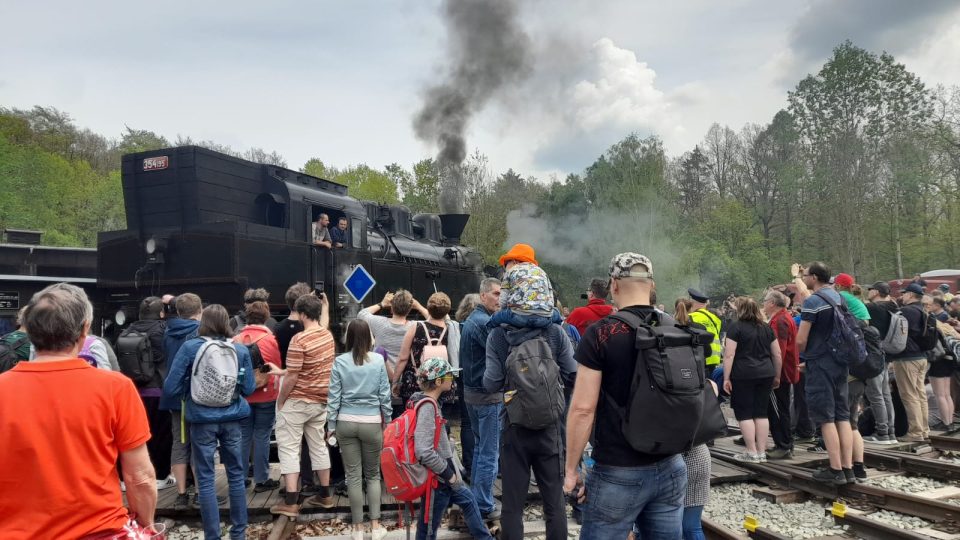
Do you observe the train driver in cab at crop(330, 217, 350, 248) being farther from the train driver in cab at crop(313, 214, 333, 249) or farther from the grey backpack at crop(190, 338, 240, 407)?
the grey backpack at crop(190, 338, 240, 407)

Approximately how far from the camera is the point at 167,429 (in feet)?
18.5

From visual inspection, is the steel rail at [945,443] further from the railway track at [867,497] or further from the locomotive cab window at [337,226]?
the locomotive cab window at [337,226]

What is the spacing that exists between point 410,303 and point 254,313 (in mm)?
1364

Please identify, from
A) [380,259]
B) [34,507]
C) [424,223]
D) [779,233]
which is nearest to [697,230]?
[779,233]

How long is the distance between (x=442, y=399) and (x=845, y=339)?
3560 mm

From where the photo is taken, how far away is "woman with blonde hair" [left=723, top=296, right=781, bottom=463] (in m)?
6.08

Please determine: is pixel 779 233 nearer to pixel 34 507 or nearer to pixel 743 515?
pixel 743 515

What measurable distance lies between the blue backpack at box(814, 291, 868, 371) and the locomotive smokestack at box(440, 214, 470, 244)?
1134 centimetres

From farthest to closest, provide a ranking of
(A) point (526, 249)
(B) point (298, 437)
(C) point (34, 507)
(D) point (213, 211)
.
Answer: (D) point (213, 211), (B) point (298, 437), (A) point (526, 249), (C) point (34, 507)

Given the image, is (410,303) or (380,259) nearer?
(410,303)

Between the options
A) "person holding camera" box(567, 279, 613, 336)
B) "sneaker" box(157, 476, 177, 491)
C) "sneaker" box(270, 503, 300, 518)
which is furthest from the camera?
"sneaker" box(157, 476, 177, 491)

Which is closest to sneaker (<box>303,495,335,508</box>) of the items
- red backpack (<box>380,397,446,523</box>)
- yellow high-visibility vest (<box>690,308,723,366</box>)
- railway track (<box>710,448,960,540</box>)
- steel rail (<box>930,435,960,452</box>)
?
red backpack (<box>380,397,446,523</box>)

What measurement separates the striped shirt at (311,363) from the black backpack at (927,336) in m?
6.90

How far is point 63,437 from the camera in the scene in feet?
6.29
